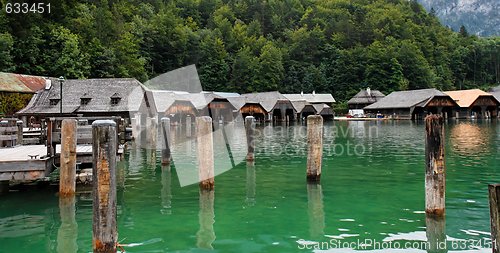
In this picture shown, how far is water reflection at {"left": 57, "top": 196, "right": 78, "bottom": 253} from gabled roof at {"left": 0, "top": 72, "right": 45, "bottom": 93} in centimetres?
4068

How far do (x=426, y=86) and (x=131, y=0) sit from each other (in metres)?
84.6

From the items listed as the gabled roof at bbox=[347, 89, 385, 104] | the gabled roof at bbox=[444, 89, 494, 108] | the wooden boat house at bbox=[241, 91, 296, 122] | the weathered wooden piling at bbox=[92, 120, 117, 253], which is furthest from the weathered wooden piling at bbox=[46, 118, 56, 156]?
the gabled roof at bbox=[347, 89, 385, 104]

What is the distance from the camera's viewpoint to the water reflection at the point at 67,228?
29.8 feet

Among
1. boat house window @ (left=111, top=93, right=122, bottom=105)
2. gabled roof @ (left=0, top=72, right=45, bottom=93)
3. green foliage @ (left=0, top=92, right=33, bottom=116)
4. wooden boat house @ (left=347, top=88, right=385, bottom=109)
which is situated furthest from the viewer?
wooden boat house @ (left=347, top=88, right=385, bottom=109)

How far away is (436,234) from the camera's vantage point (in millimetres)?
9453

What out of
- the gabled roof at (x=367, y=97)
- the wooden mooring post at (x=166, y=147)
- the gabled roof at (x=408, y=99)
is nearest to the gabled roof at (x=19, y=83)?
the wooden mooring post at (x=166, y=147)

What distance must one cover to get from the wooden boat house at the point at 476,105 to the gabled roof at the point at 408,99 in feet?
25.0

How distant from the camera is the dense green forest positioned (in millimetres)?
71500

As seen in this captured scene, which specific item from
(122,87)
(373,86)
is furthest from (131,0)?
(122,87)

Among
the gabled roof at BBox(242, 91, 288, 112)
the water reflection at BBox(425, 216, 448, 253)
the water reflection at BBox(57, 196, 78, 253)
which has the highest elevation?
the gabled roof at BBox(242, 91, 288, 112)

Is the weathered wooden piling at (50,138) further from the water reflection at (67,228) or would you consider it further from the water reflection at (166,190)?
the water reflection at (166,190)

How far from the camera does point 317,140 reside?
46.5ft

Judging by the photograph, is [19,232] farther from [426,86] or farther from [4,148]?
[426,86]

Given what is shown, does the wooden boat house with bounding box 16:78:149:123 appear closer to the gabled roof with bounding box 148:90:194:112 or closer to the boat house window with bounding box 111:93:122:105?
the boat house window with bounding box 111:93:122:105
